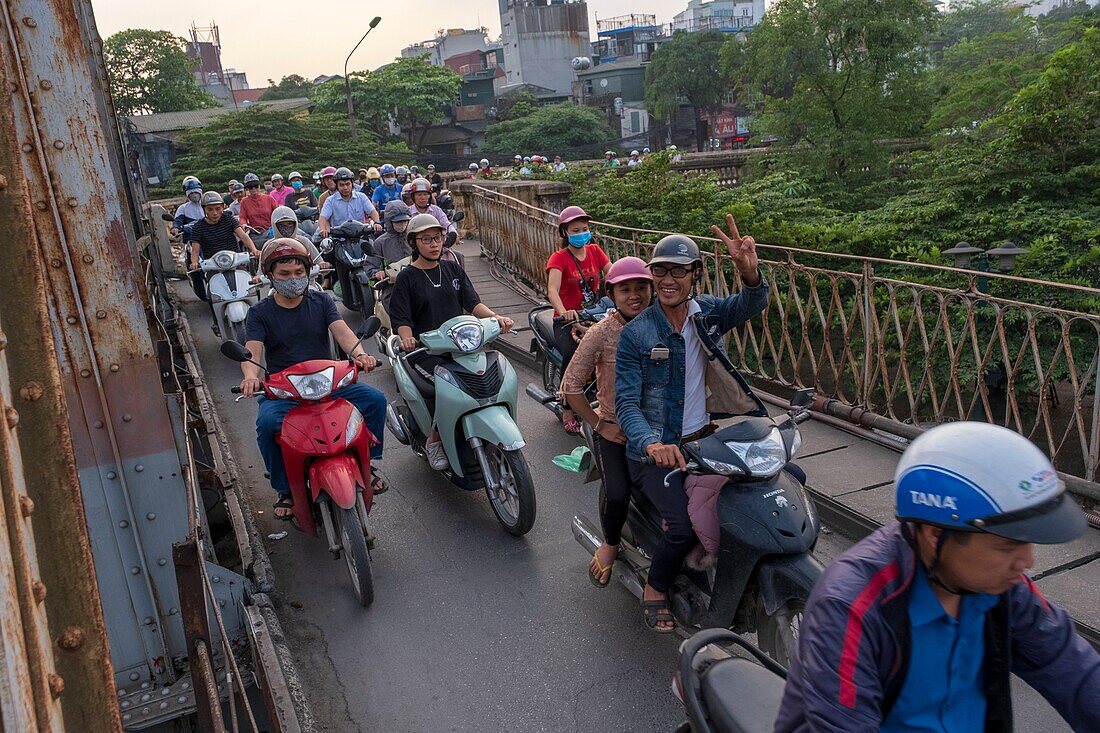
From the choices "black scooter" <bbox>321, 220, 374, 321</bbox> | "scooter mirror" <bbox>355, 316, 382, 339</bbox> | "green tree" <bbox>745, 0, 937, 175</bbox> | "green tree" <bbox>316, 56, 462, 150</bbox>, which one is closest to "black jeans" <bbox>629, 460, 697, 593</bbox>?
"scooter mirror" <bbox>355, 316, 382, 339</bbox>

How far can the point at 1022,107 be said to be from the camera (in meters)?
12.7

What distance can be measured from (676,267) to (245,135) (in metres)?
35.1

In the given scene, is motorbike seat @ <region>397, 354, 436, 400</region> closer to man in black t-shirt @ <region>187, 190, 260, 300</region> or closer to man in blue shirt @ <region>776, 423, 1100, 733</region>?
man in blue shirt @ <region>776, 423, 1100, 733</region>

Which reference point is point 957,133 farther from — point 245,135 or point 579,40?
point 579,40

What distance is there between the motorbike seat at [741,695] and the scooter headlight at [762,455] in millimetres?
1065

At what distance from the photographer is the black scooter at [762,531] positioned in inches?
127

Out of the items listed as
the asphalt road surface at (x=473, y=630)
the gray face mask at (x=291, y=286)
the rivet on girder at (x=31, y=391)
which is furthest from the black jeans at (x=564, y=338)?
the rivet on girder at (x=31, y=391)

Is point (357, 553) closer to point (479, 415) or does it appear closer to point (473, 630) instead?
point (473, 630)

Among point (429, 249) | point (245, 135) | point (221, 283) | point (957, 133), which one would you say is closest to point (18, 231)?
point (429, 249)

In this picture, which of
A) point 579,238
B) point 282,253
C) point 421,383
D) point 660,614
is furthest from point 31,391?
point 579,238

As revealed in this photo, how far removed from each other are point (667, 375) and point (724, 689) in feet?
6.12

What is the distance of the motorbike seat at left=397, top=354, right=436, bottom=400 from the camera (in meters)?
5.78

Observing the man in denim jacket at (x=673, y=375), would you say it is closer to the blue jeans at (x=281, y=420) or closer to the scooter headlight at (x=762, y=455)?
the scooter headlight at (x=762, y=455)

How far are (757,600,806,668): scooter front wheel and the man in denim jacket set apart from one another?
448mm
